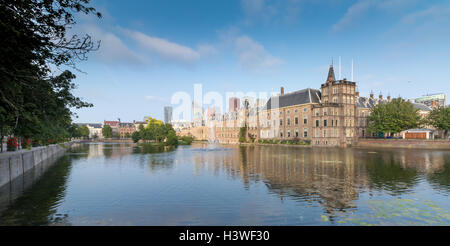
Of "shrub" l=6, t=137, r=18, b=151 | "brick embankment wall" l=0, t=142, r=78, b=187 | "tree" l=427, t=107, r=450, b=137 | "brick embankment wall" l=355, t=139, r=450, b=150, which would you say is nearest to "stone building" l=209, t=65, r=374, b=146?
"brick embankment wall" l=355, t=139, r=450, b=150

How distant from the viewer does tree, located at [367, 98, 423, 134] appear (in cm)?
6444

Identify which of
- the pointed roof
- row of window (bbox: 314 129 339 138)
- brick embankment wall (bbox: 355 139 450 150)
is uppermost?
the pointed roof

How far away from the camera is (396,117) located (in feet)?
213

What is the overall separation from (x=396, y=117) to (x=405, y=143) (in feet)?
31.3

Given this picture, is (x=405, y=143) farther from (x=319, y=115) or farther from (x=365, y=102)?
(x=365, y=102)

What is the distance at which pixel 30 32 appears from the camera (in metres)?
9.80

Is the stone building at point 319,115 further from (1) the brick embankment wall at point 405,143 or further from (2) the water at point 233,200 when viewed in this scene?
(2) the water at point 233,200

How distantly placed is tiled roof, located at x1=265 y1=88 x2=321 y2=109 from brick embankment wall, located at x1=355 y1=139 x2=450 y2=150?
719 inches

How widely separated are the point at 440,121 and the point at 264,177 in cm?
6740

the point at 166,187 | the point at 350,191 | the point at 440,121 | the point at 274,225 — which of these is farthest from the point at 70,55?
the point at 440,121

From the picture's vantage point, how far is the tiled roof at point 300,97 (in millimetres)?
75425

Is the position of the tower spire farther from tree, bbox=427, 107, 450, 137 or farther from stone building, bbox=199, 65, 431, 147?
tree, bbox=427, 107, 450, 137

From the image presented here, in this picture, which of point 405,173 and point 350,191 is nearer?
point 350,191
